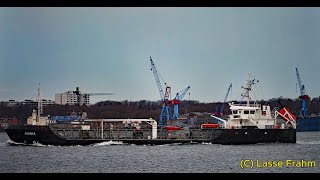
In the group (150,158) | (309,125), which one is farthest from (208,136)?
(309,125)

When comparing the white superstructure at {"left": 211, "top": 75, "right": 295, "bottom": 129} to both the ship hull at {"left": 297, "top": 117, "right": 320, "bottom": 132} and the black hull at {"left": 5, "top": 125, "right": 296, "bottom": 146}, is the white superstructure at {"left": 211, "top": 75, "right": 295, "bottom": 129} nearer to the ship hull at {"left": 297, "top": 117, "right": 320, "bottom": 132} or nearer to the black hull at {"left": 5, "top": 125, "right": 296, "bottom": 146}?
the black hull at {"left": 5, "top": 125, "right": 296, "bottom": 146}

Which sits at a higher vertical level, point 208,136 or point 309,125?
point 309,125

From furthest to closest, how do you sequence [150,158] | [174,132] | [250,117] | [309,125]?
[309,125] → [174,132] → [250,117] → [150,158]

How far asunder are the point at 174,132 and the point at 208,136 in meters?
3.19

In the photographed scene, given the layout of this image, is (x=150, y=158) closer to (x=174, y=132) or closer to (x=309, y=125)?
(x=174, y=132)

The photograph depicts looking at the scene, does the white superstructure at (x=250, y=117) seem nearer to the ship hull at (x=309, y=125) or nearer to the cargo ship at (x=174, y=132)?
the cargo ship at (x=174, y=132)

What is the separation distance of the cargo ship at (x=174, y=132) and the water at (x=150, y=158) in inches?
45.5

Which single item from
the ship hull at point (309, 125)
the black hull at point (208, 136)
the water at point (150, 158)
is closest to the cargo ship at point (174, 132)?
the black hull at point (208, 136)

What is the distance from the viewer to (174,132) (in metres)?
53.6

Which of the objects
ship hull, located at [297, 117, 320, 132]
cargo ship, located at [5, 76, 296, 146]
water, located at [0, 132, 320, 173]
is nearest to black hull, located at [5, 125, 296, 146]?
cargo ship, located at [5, 76, 296, 146]

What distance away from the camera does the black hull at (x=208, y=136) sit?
5091cm

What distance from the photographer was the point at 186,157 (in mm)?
39625
